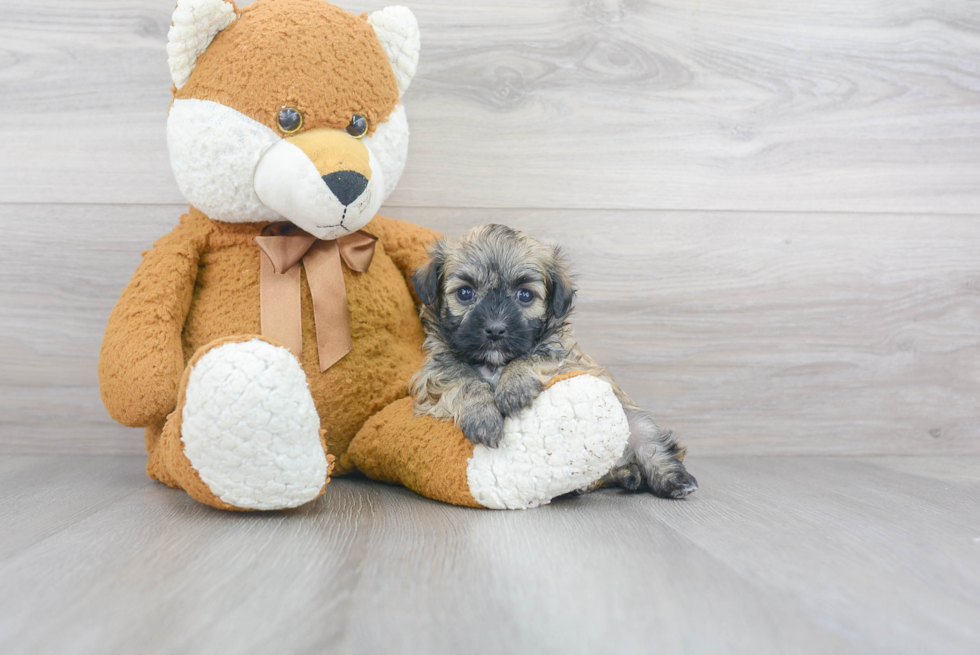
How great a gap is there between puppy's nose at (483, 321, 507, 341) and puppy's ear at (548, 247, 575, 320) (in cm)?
18

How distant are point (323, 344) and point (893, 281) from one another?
1.68 m

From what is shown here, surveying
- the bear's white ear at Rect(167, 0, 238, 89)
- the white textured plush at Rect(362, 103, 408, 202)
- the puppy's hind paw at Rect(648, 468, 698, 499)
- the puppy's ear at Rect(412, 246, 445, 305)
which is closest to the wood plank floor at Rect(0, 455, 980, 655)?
the puppy's hind paw at Rect(648, 468, 698, 499)

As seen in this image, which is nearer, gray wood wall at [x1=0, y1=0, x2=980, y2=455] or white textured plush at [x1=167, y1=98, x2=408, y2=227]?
white textured plush at [x1=167, y1=98, x2=408, y2=227]

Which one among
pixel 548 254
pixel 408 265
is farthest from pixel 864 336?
pixel 408 265

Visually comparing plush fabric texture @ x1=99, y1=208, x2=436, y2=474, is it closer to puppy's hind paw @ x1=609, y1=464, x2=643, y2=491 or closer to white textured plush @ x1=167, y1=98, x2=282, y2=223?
white textured plush @ x1=167, y1=98, x2=282, y2=223

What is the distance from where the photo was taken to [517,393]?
4.39 ft

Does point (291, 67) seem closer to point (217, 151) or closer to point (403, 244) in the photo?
point (217, 151)

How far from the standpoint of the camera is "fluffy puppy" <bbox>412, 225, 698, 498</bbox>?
1415 millimetres

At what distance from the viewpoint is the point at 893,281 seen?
2.06 m

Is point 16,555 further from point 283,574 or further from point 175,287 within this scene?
point 175,287

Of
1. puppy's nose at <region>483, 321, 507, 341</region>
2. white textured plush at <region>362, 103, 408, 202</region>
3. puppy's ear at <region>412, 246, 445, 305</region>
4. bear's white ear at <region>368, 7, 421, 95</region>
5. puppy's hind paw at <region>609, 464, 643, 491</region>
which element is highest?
bear's white ear at <region>368, 7, 421, 95</region>

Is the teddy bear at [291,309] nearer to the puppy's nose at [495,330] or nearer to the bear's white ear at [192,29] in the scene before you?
the bear's white ear at [192,29]

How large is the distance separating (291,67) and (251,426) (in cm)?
72

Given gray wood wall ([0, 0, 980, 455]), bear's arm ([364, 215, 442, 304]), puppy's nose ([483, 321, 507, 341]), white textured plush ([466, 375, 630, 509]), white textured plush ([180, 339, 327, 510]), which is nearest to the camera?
white textured plush ([180, 339, 327, 510])
